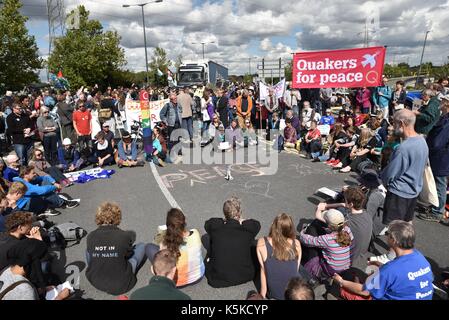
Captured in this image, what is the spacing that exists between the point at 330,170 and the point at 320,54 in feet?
16.3

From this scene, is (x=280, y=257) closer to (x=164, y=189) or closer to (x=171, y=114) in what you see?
(x=164, y=189)

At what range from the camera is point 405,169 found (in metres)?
3.91

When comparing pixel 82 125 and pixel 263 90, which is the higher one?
pixel 263 90

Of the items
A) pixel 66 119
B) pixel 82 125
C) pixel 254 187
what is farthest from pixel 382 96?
pixel 66 119

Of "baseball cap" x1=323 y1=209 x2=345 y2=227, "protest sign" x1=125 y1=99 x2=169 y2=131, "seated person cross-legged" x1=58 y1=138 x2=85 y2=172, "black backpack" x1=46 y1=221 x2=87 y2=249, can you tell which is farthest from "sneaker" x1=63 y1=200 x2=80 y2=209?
"protest sign" x1=125 y1=99 x2=169 y2=131

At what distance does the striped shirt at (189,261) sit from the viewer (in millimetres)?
3676

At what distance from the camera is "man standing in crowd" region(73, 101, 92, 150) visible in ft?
31.8

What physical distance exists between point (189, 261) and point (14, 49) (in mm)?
26959

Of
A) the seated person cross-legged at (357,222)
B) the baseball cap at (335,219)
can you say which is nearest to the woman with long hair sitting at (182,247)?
the baseball cap at (335,219)

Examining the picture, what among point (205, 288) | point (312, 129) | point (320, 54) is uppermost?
point (320, 54)

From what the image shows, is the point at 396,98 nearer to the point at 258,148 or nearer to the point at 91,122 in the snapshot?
the point at 258,148
